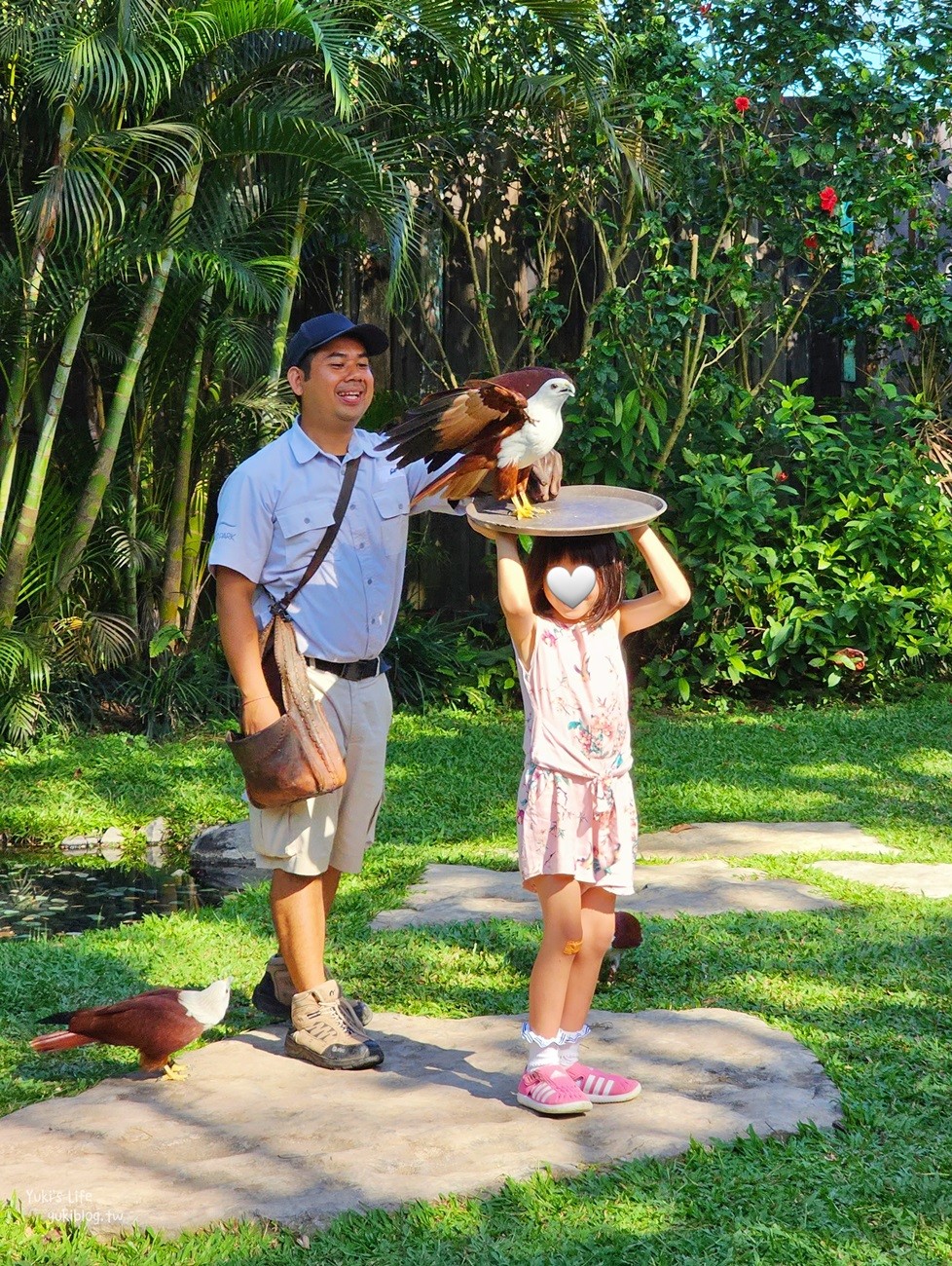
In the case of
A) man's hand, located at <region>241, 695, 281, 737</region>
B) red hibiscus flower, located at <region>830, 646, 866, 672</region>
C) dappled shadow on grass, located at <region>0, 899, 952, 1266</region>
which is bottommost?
dappled shadow on grass, located at <region>0, 899, 952, 1266</region>

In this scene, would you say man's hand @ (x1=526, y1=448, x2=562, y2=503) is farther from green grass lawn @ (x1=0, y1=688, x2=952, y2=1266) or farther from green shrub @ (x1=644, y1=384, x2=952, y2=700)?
green shrub @ (x1=644, y1=384, x2=952, y2=700)

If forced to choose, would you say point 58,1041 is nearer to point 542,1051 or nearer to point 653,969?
point 542,1051

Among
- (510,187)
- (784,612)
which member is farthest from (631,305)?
(784,612)

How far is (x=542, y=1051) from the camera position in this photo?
121 inches

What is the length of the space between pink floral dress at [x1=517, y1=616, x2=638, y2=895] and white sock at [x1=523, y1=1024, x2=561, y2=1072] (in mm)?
327

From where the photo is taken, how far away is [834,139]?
7914 mm

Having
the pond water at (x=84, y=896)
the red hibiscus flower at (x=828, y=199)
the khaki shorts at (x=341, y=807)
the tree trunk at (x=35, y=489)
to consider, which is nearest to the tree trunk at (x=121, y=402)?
the tree trunk at (x=35, y=489)

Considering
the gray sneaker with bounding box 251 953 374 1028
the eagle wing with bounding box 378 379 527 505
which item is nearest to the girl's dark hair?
the eagle wing with bounding box 378 379 527 505

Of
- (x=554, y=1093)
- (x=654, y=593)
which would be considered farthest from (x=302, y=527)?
(x=554, y=1093)

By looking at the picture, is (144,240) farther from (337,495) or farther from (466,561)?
(337,495)

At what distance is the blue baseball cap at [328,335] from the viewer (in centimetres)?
344

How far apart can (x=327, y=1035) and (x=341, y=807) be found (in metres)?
0.55

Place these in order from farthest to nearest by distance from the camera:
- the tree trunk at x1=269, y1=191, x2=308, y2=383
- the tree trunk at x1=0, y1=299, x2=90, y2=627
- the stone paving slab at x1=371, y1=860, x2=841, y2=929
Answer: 1. the tree trunk at x1=269, y1=191, x2=308, y2=383
2. the tree trunk at x1=0, y1=299, x2=90, y2=627
3. the stone paving slab at x1=371, y1=860, x2=841, y2=929

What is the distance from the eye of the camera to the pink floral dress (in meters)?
3.10
